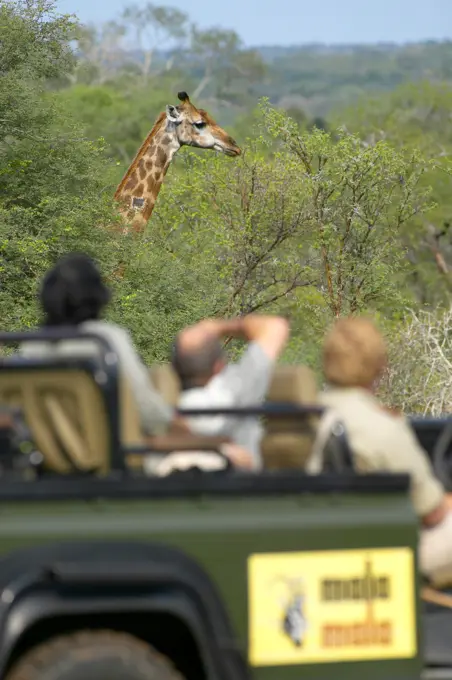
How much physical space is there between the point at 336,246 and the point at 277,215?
1274 millimetres

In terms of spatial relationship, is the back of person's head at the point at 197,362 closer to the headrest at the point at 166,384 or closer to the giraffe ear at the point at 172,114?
the headrest at the point at 166,384

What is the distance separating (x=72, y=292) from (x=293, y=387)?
2.56 feet

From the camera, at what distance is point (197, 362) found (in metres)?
5.18

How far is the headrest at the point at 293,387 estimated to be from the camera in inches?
200

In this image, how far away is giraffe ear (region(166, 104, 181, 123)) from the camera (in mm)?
25547

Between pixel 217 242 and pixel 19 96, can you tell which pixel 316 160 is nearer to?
pixel 217 242

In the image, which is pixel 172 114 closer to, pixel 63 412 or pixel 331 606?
pixel 63 412

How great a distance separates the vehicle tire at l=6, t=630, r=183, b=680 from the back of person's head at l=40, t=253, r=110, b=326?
101 cm

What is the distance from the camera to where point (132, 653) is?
14.1ft

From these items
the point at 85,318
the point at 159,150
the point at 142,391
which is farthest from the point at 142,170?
the point at 142,391

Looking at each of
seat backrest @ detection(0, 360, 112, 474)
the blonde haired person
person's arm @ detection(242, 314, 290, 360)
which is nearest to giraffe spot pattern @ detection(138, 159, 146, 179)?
person's arm @ detection(242, 314, 290, 360)

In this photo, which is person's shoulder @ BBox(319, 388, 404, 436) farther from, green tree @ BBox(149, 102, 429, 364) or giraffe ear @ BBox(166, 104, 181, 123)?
giraffe ear @ BBox(166, 104, 181, 123)

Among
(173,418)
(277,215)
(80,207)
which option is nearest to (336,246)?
(277,215)

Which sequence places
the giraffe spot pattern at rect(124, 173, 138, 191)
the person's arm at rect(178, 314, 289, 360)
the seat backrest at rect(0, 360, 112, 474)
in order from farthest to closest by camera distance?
the giraffe spot pattern at rect(124, 173, 138, 191), the person's arm at rect(178, 314, 289, 360), the seat backrest at rect(0, 360, 112, 474)
